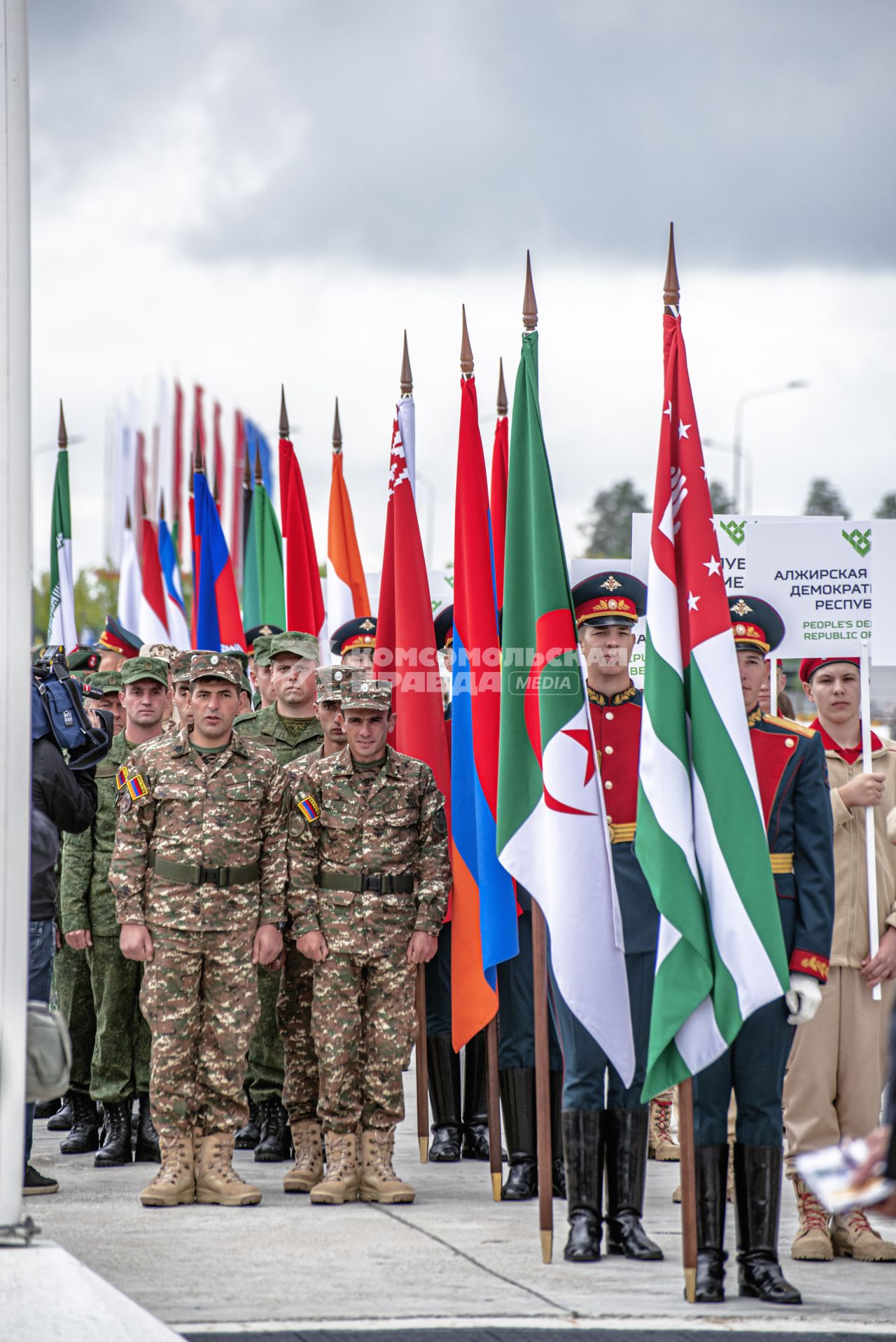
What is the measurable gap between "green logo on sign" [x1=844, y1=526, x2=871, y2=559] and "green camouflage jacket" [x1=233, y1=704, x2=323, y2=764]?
2.70m

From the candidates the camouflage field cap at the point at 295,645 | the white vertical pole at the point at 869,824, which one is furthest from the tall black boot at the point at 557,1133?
the camouflage field cap at the point at 295,645

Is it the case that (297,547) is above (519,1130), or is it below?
above

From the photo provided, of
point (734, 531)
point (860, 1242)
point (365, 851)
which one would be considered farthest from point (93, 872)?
point (860, 1242)

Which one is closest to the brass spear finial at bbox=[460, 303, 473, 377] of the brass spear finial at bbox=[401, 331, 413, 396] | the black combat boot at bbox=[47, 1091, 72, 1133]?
the brass spear finial at bbox=[401, 331, 413, 396]

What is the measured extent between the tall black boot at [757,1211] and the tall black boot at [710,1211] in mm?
61

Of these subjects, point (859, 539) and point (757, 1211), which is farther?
point (859, 539)

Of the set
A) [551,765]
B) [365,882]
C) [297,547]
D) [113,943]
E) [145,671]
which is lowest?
[113,943]

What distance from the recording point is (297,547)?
1034cm

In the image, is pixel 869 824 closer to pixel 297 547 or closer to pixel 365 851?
pixel 365 851

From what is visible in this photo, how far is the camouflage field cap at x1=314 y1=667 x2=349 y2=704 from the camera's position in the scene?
697 cm

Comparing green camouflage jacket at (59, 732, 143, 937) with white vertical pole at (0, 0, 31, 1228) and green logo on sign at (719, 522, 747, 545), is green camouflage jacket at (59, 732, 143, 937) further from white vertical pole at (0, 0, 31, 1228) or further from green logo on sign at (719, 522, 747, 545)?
white vertical pole at (0, 0, 31, 1228)

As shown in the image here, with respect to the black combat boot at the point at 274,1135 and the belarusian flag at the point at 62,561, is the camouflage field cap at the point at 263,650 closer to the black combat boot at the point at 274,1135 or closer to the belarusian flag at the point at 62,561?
the black combat boot at the point at 274,1135

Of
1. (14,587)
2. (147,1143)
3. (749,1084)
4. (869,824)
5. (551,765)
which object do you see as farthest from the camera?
(147,1143)

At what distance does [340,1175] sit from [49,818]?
1828 millimetres
